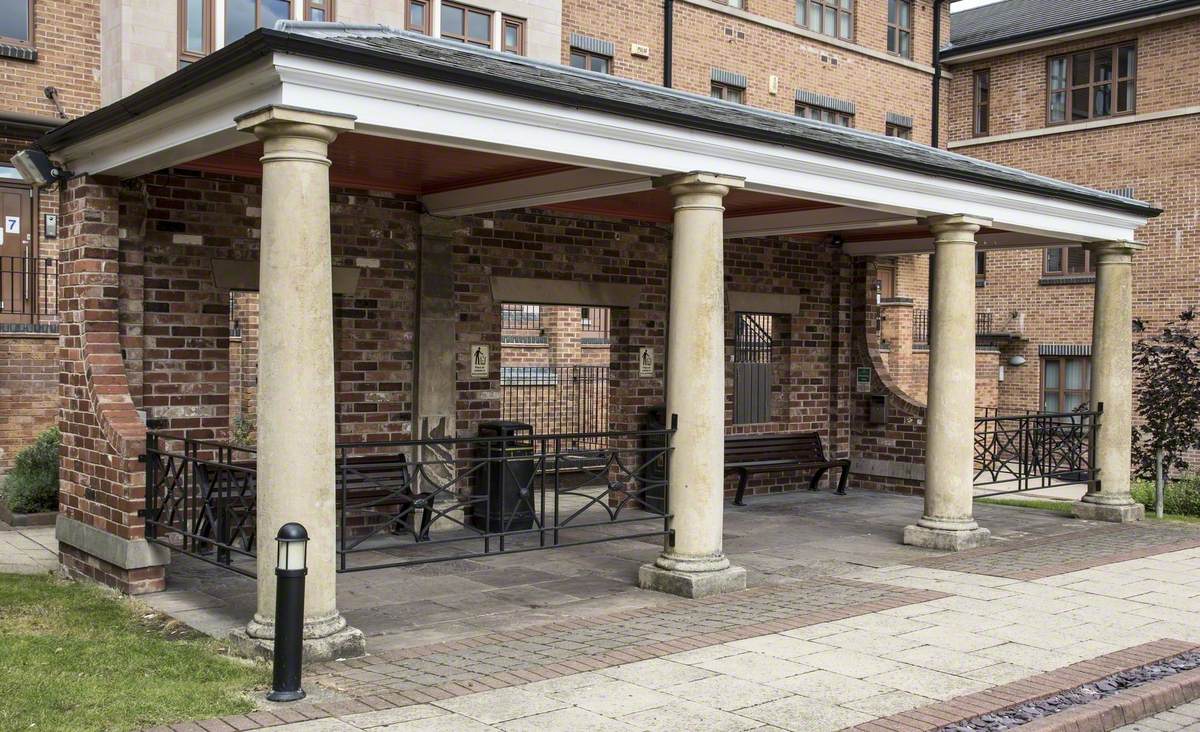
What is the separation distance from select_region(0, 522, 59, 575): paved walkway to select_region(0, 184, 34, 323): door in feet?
9.86

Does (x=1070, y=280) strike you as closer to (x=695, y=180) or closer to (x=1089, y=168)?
(x=1089, y=168)

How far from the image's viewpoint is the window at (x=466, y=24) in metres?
16.3

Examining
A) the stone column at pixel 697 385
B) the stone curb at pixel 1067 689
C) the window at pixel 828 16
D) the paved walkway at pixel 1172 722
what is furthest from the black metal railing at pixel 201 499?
the window at pixel 828 16

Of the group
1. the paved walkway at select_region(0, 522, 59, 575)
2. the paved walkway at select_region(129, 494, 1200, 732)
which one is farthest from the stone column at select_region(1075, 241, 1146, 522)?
the paved walkway at select_region(0, 522, 59, 575)

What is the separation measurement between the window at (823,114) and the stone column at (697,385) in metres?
13.5

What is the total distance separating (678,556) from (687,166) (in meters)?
2.89

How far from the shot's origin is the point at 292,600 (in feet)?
18.8

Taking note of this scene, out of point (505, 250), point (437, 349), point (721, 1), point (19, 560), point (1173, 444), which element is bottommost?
→ point (19, 560)

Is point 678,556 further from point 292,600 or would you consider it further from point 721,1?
point 721,1

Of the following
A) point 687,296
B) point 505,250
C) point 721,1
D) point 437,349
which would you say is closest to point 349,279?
point 437,349

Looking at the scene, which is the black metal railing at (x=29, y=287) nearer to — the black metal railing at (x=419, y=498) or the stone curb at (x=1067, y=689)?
the black metal railing at (x=419, y=498)

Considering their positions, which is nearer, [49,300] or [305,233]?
[305,233]

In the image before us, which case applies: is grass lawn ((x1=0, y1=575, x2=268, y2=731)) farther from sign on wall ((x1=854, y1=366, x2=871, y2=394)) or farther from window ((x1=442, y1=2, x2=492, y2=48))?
window ((x1=442, y1=2, x2=492, y2=48))

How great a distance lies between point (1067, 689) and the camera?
6.12 metres
